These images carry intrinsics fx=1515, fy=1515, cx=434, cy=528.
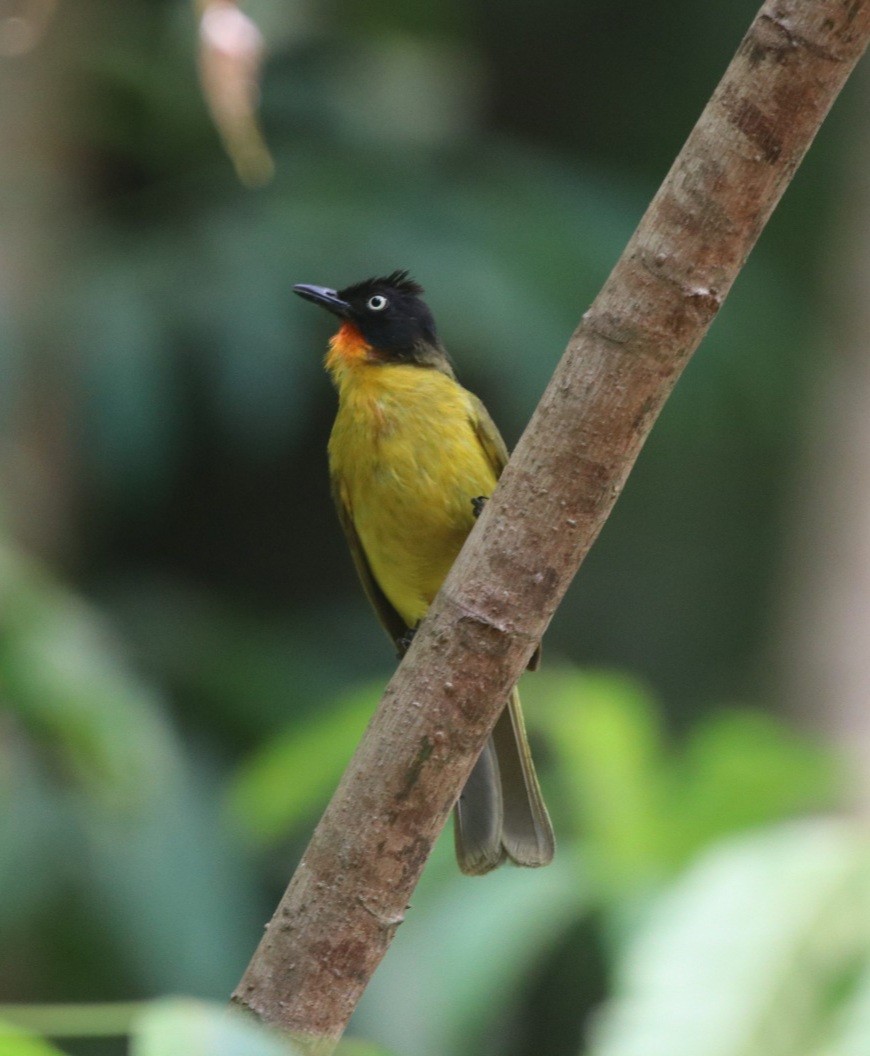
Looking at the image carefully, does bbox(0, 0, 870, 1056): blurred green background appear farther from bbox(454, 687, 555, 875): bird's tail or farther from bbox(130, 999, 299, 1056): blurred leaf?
bbox(130, 999, 299, 1056): blurred leaf

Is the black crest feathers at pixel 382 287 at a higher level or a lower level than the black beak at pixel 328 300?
higher

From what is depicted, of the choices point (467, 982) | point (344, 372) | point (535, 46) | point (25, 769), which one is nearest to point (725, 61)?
point (535, 46)

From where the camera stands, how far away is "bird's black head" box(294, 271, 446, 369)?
3.61 meters

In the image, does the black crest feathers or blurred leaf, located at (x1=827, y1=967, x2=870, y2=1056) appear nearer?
blurred leaf, located at (x1=827, y1=967, x2=870, y2=1056)

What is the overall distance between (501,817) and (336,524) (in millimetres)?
3724

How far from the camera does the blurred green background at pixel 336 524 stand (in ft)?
8.22

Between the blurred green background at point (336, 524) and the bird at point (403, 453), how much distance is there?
595 millimetres

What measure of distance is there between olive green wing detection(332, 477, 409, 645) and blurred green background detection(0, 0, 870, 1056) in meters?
0.61

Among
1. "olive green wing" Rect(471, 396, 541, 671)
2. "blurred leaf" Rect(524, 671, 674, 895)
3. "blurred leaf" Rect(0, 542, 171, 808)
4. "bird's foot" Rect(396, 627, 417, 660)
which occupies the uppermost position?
"olive green wing" Rect(471, 396, 541, 671)

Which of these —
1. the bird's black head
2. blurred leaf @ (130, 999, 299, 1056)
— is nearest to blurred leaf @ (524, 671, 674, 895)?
the bird's black head

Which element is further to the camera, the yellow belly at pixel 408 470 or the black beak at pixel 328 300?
the black beak at pixel 328 300

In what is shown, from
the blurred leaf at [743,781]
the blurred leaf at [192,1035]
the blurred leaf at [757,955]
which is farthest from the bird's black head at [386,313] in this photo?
the blurred leaf at [192,1035]

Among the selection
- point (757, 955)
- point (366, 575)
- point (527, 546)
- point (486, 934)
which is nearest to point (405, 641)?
point (366, 575)

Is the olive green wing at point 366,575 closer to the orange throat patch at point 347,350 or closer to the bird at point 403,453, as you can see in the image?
the bird at point 403,453
